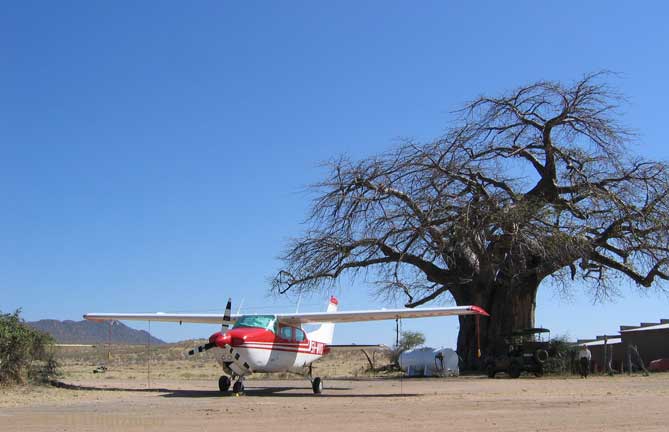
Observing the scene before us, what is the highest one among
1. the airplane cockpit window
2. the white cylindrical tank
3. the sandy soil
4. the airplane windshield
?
the airplane windshield

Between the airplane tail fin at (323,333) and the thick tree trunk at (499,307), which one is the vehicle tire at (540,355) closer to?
the thick tree trunk at (499,307)

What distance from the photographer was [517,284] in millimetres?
32906

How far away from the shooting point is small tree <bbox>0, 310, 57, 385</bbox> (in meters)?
21.5

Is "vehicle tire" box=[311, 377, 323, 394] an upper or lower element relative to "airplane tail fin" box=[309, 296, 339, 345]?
lower

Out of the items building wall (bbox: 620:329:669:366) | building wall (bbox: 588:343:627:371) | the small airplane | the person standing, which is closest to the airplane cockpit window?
the small airplane

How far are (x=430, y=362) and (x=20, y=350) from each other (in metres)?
17.2

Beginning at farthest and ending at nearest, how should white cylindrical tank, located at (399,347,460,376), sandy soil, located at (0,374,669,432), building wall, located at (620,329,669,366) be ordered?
1. building wall, located at (620,329,669,366)
2. white cylindrical tank, located at (399,347,460,376)
3. sandy soil, located at (0,374,669,432)

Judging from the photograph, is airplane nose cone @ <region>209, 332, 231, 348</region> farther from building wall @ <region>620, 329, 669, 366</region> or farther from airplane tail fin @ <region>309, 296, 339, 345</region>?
building wall @ <region>620, 329, 669, 366</region>

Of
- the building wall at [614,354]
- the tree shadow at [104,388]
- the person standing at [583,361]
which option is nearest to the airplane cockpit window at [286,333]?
A: the tree shadow at [104,388]

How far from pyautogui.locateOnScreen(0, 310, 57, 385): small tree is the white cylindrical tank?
1567cm

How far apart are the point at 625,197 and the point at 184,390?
20.1 meters

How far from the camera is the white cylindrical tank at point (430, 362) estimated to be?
3122 centimetres

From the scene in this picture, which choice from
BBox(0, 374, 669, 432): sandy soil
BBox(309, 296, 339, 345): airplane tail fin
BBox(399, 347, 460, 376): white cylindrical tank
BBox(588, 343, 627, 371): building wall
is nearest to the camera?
BBox(0, 374, 669, 432): sandy soil

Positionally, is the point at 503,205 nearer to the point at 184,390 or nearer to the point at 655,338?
the point at 655,338
